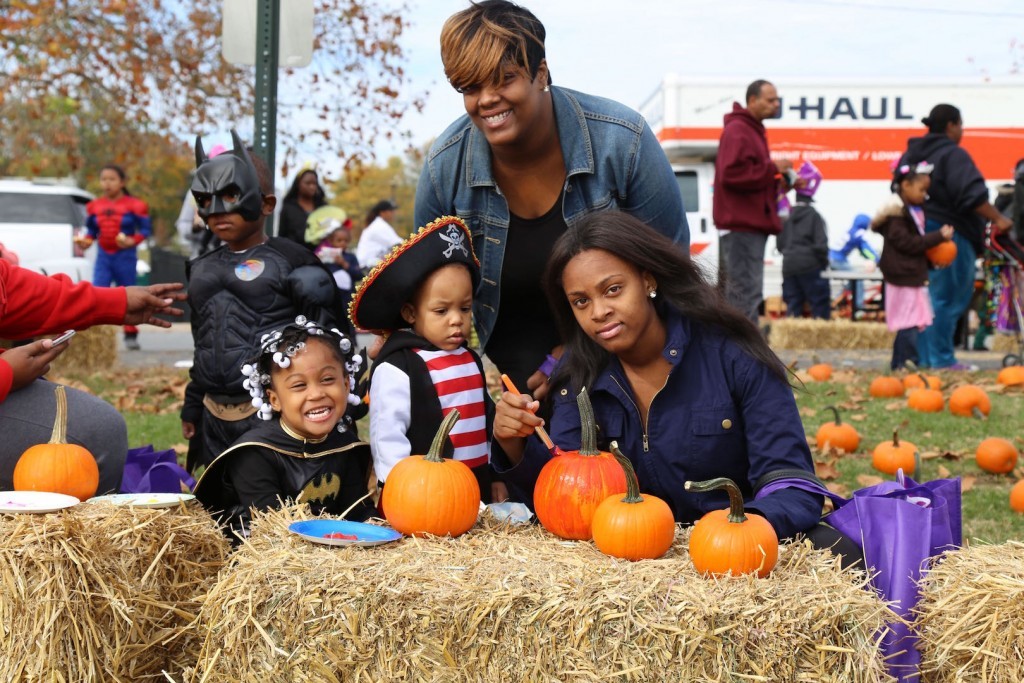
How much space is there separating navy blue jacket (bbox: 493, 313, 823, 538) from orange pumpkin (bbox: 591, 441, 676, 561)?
0.47 metres

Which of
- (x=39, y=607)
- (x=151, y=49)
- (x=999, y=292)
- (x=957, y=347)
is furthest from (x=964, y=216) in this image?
(x=151, y=49)

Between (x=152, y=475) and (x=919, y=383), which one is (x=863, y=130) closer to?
(x=919, y=383)

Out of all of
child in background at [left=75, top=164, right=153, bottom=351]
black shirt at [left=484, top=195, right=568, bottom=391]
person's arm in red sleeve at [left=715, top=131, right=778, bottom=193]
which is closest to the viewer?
black shirt at [left=484, top=195, right=568, bottom=391]

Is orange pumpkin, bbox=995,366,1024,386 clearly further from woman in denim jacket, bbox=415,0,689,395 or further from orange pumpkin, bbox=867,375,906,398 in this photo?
woman in denim jacket, bbox=415,0,689,395

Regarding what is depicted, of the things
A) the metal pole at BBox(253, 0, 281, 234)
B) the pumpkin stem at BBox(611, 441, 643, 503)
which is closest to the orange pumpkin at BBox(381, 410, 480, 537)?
the pumpkin stem at BBox(611, 441, 643, 503)

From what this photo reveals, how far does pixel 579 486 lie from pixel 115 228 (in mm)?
10211

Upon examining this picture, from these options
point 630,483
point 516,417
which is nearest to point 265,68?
point 516,417

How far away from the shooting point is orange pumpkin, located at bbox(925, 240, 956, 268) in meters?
10.1

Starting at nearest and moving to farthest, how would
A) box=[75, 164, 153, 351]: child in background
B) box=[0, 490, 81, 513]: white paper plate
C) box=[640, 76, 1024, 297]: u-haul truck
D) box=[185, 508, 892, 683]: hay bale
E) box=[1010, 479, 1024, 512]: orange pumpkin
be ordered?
box=[185, 508, 892, 683]: hay bale
box=[0, 490, 81, 513]: white paper plate
box=[1010, 479, 1024, 512]: orange pumpkin
box=[75, 164, 153, 351]: child in background
box=[640, 76, 1024, 297]: u-haul truck

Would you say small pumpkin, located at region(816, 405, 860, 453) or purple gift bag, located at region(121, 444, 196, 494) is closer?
purple gift bag, located at region(121, 444, 196, 494)

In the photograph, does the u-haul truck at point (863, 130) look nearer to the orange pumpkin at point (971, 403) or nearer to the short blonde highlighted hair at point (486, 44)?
the orange pumpkin at point (971, 403)

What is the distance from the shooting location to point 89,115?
1695cm

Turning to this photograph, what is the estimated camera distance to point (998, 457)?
588 cm

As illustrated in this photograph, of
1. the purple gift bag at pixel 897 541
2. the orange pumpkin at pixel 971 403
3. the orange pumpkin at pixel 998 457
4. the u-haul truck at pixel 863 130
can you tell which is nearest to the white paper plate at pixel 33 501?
the purple gift bag at pixel 897 541
